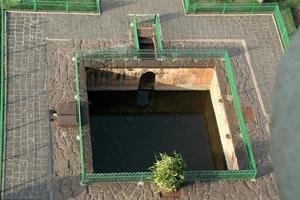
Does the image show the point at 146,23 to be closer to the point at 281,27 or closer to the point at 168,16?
the point at 168,16

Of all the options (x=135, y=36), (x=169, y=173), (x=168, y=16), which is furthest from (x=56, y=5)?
(x=169, y=173)

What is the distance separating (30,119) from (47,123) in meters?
0.64

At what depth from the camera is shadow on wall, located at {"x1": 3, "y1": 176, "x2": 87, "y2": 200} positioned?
1555cm

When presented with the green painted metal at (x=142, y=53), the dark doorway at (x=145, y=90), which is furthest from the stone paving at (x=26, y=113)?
the dark doorway at (x=145, y=90)

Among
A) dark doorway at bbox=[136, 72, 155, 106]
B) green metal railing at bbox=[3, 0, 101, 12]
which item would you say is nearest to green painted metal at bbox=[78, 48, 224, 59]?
dark doorway at bbox=[136, 72, 155, 106]

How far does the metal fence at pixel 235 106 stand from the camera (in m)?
15.9

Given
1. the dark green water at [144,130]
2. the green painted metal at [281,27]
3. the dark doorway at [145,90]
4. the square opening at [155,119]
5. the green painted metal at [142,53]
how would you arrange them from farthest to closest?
the green painted metal at [281,27]
the dark doorway at [145,90]
the green painted metal at [142,53]
the square opening at [155,119]
the dark green water at [144,130]

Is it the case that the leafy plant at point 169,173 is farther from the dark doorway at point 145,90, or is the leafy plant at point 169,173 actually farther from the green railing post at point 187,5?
the green railing post at point 187,5

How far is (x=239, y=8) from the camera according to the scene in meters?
21.7

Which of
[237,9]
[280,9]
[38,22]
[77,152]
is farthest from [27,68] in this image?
[280,9]

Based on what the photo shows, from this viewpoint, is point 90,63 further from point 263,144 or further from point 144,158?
A: point 263,144

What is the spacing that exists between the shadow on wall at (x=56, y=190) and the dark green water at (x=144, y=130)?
2188mm

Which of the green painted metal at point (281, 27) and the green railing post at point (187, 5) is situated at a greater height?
the green railing post at point (187, 5)

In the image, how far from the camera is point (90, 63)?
1938cm
